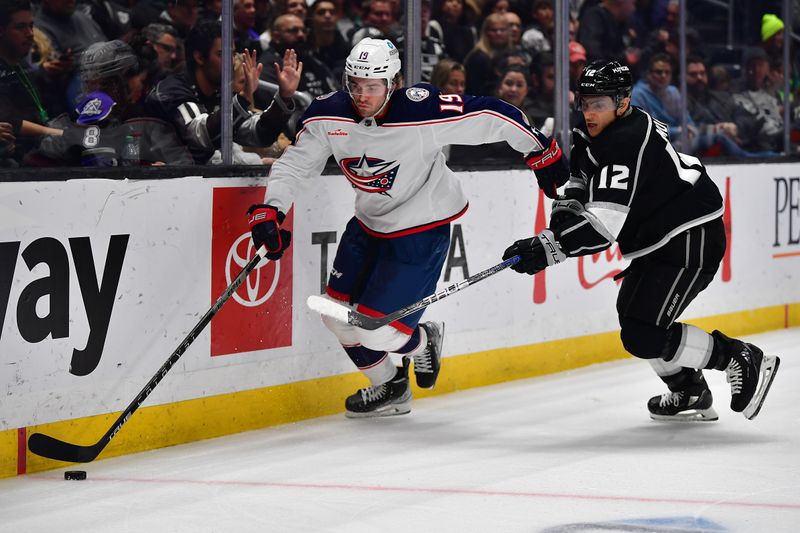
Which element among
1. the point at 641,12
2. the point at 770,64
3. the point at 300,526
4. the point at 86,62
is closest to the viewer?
the point at 300,526

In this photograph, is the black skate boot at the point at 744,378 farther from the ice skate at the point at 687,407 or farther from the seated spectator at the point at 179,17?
the seated spectator at the point at 179,17

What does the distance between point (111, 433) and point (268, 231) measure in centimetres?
74

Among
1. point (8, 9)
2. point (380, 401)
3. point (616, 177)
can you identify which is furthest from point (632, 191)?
point (8, 9)

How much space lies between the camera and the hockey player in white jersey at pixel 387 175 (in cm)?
408

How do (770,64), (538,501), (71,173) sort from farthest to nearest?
1. (770,64)
2. (71,173)
3. (538,501)

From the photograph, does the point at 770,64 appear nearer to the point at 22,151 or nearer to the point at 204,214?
the point at 204,214

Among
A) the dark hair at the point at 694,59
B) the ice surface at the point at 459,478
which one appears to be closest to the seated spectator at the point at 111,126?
the ice surface at the point at 459,478

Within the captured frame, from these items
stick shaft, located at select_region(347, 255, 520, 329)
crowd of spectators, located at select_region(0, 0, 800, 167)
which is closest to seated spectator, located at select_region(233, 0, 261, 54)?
crowd of spectators, located at select_region(0, 0, 800, 167)

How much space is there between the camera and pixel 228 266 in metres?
4.21

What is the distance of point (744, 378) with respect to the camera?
4180mm

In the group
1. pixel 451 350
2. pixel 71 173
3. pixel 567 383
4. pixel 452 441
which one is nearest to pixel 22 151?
pixel 71 173

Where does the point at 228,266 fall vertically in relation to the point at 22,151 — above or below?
below

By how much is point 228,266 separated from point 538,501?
137 cm

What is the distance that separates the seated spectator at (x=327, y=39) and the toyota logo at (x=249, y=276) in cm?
93
